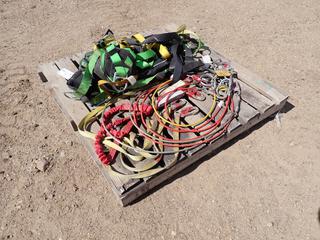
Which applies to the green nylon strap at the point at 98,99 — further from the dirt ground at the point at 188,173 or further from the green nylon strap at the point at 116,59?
the dirt ground at the point at 188,173

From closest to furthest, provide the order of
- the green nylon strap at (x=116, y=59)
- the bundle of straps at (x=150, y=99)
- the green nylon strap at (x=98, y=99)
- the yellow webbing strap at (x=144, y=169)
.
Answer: the yellow webbing strap at (x=144, y=169)
the bundle of straps at (x=150, y=99)
the green nylon strap at (x=116, y=59)
the green nylon strap at (x=98, y=99)

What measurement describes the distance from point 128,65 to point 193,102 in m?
0.74

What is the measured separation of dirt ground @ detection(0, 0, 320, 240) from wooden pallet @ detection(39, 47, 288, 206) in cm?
16

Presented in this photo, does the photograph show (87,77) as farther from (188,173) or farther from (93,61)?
(188,173)

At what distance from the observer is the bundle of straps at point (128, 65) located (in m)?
2.79

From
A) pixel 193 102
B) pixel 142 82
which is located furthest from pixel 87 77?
pixel 193 102

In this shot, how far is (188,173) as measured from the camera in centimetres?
265

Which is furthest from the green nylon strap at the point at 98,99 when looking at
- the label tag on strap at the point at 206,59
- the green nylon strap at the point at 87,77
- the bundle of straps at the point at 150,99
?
the label tag on strap at the point at 206,59

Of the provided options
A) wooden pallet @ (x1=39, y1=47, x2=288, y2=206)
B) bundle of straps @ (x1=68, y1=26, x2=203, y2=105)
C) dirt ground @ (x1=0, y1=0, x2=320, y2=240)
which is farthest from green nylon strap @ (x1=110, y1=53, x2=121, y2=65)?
dirt ground @ (x1=0, y1=0, x2=320, y2=240)

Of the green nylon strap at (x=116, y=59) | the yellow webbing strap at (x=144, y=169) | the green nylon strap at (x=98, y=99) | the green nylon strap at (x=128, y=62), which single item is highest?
the green nylon strap at (x=116, y=59)

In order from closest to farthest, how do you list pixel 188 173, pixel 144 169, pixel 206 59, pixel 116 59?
1. pixel 144 169
2. pixel 188 173
3. pixel 116 59
4. pixel 206 59

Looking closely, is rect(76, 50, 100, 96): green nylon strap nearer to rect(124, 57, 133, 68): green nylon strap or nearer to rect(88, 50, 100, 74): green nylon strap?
rect(88, 50, 100, 74): green nylon strap

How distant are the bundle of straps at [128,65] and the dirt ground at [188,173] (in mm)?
560

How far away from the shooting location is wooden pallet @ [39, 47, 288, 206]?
2.33 m
